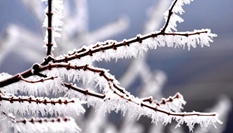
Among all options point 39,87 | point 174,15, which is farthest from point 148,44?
point 39,87

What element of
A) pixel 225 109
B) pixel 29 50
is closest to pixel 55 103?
pixel 29 50

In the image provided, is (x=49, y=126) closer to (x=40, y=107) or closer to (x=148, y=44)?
(x=40, y=107)

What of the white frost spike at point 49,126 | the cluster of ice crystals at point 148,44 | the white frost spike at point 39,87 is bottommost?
the white frost spike at point 49,126

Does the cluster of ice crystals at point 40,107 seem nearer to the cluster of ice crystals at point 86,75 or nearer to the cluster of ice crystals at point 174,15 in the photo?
the cluster of ice crystals at point 86,75

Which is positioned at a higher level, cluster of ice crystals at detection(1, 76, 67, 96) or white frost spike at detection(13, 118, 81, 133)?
cluster of ice crystals at detection(1, 76, 67, 96)

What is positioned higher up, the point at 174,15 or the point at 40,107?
the point at 174,15

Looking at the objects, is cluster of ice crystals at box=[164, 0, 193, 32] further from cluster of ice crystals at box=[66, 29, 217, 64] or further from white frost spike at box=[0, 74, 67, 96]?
white frost spike at box=[0, 74, 67, 96]

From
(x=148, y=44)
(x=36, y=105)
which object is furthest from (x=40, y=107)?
(x=148, y=44)

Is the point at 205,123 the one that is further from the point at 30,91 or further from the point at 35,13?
the point at 35,13

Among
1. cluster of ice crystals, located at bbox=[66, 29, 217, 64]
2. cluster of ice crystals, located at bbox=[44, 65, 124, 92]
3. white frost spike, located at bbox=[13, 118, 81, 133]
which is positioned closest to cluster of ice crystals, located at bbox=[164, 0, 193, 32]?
cluster of ice crystals, located at bbox=[66, 29, 217, 64]

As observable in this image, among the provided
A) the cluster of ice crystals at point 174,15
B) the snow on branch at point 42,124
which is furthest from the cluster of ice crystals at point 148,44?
the snow on branch at point 42,124
